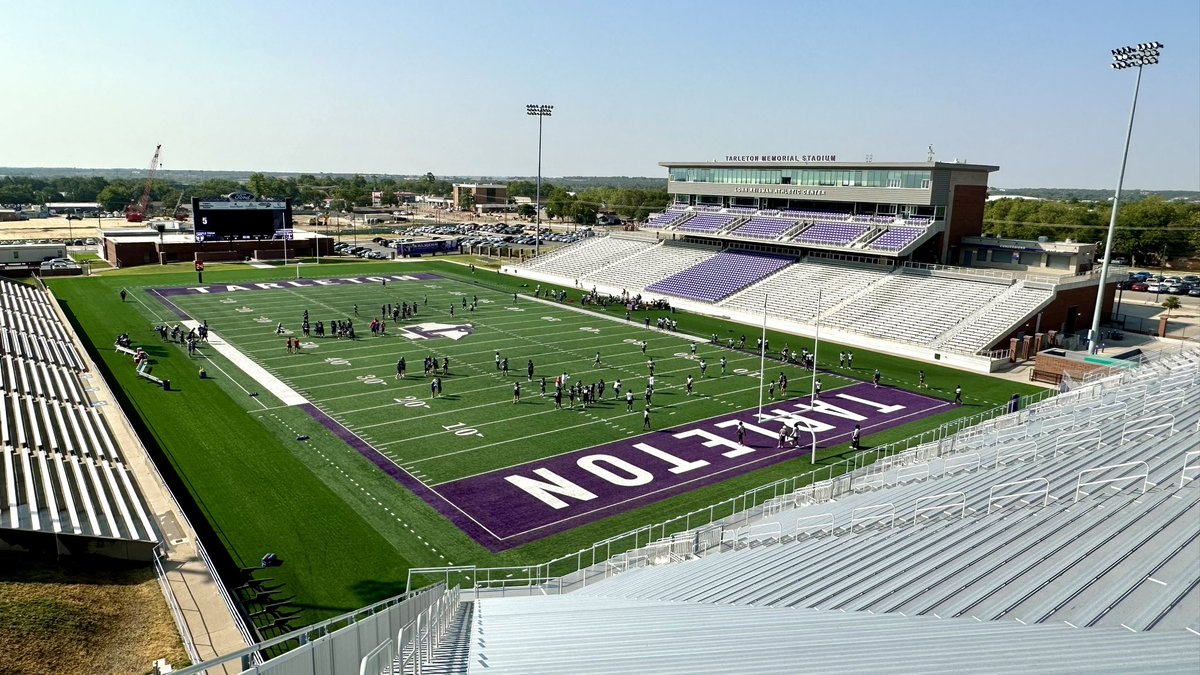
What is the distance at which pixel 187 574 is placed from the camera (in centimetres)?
1534

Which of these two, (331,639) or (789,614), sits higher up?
(331,639)

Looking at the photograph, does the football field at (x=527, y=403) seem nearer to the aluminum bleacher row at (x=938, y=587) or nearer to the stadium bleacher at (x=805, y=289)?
the aluminum bleacher row at (x=938, y=587)

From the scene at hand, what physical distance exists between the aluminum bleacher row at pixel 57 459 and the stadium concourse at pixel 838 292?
2239cm

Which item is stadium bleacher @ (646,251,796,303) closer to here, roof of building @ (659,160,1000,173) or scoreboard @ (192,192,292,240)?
roof of building @ (659,160,1000,173)

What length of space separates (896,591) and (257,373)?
28.3 metres

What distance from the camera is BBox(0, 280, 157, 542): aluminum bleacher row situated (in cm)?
1542

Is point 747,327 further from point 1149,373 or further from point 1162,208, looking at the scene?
point 1162,208

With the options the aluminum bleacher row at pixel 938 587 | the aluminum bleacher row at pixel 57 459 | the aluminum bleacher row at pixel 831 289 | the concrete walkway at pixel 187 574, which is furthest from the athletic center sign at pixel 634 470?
the aluminum bleacher row at pixel 831 289

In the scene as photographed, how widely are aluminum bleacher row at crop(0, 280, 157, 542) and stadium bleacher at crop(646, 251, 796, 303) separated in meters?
35.6

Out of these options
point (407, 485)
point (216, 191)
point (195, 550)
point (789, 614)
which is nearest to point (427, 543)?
point (407, 485)

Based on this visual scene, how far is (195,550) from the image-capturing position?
53.8ft

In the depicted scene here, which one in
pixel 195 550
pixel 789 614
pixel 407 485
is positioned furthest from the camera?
pixel 407 485

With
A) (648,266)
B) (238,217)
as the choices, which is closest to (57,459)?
(648,266)

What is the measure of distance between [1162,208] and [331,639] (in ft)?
314
